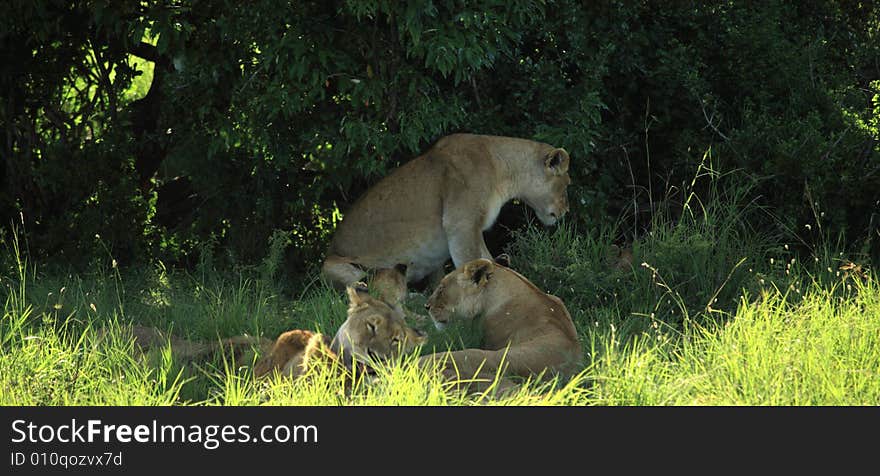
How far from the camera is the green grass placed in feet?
16.5

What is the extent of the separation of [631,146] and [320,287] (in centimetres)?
259

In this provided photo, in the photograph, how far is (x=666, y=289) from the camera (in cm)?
732

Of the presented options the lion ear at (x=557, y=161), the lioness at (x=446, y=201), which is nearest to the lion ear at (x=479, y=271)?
the lioness at (x=446, y=201)

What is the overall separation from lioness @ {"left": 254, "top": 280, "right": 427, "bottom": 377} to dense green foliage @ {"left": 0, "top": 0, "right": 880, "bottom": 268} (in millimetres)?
2148

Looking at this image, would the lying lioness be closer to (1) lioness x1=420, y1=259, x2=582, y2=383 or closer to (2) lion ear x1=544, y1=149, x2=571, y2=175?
(1) lioness x1=420, y1=259, x2=582, y2=383

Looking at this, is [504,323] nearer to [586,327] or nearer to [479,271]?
[479,271]

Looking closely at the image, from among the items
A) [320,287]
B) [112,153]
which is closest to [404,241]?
[320,287]

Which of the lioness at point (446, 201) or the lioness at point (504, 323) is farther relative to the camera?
the lioness at point (446, 201)

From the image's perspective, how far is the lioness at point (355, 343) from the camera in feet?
18.1

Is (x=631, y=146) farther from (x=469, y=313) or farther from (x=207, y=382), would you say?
(x=207, y=382)

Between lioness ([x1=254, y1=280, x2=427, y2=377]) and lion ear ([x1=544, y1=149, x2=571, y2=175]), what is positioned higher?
lion ear ([x1=544, y1=149, x2=571, y2=175])

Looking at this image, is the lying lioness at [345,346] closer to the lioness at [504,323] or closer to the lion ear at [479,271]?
the lioness at [504,323]

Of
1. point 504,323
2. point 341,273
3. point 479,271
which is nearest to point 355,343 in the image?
point 504,323

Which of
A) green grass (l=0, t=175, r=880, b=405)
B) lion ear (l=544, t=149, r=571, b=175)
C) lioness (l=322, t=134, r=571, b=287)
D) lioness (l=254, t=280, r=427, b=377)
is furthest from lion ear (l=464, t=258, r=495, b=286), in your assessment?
lion ear (l=544, t=149, r=571, b=175)
